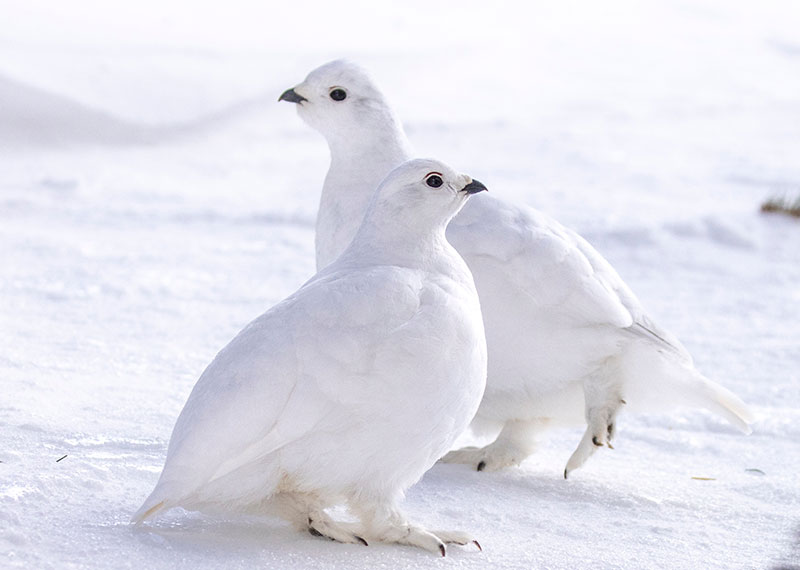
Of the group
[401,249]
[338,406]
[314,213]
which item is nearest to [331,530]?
[338,406]

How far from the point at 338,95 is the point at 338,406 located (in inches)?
63.0

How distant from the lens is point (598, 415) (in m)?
3.27

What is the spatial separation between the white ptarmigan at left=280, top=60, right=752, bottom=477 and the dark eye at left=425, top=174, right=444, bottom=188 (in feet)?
1.84

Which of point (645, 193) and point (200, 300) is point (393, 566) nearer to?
point (200, 300)

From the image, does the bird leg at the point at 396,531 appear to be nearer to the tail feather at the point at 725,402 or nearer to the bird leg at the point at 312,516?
the bird leg at the point at 312,516

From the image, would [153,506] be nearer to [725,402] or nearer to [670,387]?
[670,387]

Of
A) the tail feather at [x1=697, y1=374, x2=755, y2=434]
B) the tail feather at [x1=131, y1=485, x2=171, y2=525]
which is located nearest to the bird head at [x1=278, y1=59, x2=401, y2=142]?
the tail feather at [x1=697, y1=374, x2=755, y2=434]

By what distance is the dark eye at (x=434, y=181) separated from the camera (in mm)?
2672

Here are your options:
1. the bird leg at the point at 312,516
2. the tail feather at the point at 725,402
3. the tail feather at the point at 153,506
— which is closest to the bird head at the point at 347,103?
the tail feather at the point at 725,402

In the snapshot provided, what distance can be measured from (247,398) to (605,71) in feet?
35.9

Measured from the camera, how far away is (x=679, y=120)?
11234 millimetres

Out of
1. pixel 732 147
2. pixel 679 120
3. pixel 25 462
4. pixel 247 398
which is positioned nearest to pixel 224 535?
pixel 247 398

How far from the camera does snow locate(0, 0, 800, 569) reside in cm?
267

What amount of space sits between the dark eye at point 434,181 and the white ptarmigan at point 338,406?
0.76 ft
